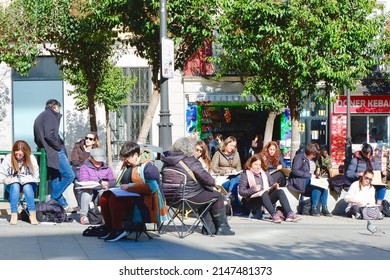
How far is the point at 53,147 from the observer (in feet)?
42.8

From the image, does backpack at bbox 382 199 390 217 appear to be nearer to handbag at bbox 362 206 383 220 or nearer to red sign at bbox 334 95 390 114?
handbag at bbox 362 206 383 220

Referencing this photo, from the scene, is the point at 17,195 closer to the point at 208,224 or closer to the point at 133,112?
the point at 208,224

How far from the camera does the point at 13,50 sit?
2178 cm

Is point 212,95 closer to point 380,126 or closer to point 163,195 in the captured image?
point 380,126

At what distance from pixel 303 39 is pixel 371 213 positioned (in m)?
7.52

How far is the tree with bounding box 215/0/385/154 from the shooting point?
66.7ft

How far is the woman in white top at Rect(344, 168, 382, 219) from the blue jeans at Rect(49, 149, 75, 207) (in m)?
5.02

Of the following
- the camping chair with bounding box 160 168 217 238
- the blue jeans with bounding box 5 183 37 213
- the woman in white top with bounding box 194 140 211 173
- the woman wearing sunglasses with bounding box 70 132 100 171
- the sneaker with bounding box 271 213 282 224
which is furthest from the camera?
the woman wearing sunglasses with bounding box 70 132 100 171

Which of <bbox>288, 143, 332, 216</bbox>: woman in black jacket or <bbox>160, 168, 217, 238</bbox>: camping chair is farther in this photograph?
<bbox>288, 143, 332, 216</bbox>: woman in black jacket

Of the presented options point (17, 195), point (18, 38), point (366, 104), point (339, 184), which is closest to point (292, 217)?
point (339, 184)

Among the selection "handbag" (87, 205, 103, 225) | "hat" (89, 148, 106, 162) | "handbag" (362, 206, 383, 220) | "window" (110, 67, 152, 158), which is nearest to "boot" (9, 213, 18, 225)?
"handbag" (87, 205, 103, 225)

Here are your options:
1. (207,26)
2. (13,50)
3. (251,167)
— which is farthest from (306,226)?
(13,50)

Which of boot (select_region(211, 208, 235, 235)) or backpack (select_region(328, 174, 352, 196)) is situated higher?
backpack (select_region(328, 174, 352, 196))

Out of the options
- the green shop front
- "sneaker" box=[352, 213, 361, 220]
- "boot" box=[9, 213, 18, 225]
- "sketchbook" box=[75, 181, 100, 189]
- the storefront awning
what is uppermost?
the storefront awning
